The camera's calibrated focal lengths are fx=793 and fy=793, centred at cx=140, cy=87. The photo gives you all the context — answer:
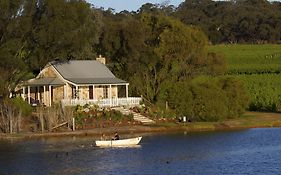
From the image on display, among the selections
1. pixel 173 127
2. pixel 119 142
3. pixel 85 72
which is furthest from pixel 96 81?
pixel 119 142

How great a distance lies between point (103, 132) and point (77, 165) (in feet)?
60.1

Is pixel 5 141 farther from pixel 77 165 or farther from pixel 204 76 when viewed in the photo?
pixel 204 76

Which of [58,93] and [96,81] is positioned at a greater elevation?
[96,81]

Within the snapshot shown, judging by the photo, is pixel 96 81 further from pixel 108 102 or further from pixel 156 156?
pixel 156 156

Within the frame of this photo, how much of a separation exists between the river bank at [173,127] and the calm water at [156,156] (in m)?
2.70

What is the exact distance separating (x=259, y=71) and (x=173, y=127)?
4717 cm

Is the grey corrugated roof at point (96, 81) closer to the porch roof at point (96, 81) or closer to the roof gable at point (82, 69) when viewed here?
the porch roof at point (96, 81)

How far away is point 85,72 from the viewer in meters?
80.8

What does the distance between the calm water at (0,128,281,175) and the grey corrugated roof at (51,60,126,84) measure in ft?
49.0

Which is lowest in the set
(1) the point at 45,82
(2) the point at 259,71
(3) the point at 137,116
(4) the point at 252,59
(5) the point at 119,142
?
(5) the point at 119,142

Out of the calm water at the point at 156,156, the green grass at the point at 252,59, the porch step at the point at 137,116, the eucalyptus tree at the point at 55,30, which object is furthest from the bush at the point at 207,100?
the green grass at the point at 252,59

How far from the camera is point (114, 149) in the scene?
57.1 meters

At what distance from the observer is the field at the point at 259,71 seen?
85750 millimetres

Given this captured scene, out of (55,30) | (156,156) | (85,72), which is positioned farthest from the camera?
(85,72)
